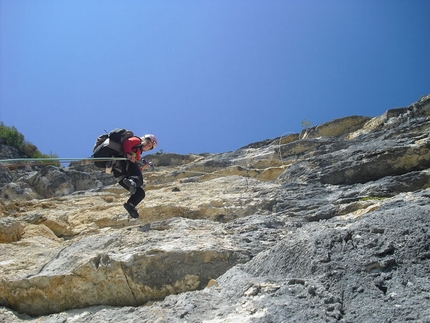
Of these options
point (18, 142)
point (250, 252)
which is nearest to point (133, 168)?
point (250, 252)

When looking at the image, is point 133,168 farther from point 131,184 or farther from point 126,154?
point 131,184

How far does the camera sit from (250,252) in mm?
4211

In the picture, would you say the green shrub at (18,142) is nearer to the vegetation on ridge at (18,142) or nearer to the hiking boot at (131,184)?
the vegetation on ridge at (18,142)

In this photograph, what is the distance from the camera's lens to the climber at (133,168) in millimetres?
6578

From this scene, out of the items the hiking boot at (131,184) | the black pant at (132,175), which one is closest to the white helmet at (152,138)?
the black pant at (132,175)

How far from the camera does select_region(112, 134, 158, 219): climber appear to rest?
21.6ft

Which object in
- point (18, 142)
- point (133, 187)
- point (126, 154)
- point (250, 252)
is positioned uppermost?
point (18, 142)

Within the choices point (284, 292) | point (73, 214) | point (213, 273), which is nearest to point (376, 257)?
point (284, 292)

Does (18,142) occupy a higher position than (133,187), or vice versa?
(18,142)

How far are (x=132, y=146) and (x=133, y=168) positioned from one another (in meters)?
0.52

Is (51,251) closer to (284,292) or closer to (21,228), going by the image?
(21,228)

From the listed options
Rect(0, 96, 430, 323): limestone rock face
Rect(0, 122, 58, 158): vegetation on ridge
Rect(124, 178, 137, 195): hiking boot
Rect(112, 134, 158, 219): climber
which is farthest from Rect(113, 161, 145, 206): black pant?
Rect(0, 122, 58, 158): vegetation on ridge

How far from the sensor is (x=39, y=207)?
9469 millimetres

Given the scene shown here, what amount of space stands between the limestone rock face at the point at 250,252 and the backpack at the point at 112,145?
1.38m
